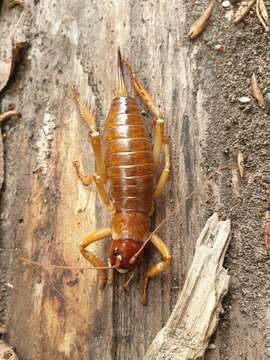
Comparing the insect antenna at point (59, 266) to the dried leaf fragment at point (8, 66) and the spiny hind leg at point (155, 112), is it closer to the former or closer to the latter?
the spiny hind leg at point (155, 112)

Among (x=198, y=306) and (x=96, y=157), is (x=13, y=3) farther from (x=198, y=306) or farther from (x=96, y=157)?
(x=198, y=306)

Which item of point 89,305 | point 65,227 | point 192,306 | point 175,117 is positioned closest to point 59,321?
point 89,305

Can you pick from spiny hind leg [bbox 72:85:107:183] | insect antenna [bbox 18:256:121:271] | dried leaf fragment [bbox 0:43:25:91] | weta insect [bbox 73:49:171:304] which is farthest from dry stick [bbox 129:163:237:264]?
dried leaf fragment [bbox 0:43:25:91]

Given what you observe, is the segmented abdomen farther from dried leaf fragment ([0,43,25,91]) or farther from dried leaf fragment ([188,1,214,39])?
dried leaf fragment ([0,43,25,91])

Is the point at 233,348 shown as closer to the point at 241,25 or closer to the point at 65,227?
the point at 65,227

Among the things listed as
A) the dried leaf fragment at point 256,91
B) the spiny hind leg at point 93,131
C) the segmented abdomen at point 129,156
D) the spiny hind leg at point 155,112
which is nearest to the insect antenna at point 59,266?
the segmented abdomen at point 129,156

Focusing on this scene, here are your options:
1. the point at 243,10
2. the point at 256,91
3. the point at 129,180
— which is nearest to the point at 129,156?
the point at 129,180
